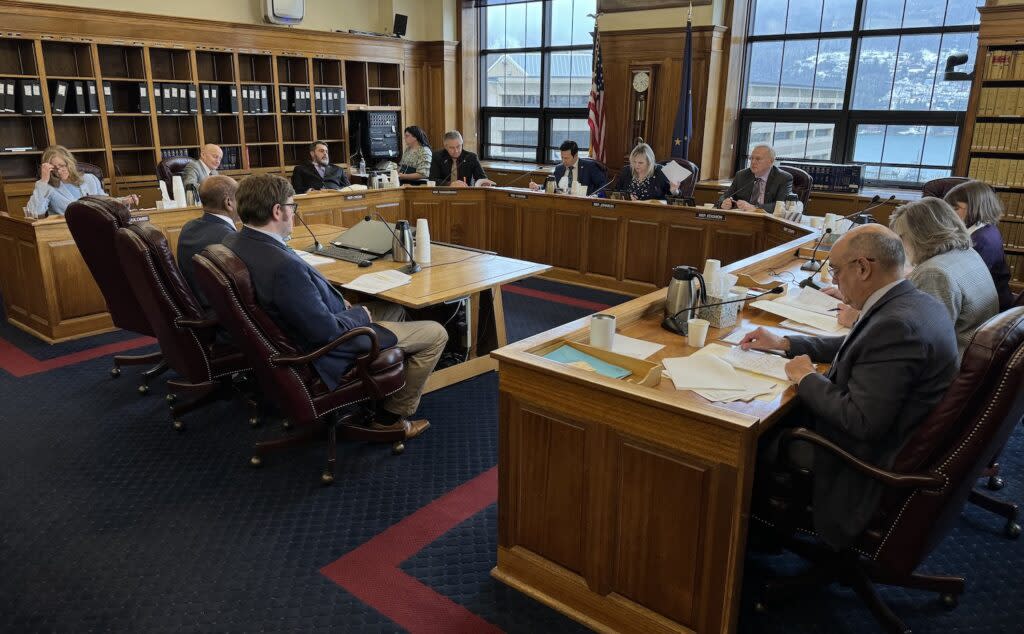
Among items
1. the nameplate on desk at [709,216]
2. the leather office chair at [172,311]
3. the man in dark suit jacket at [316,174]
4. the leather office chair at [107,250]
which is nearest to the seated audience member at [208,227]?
the leather office chair at [172,311]

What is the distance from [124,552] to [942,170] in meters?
6.99

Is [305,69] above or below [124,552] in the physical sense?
above

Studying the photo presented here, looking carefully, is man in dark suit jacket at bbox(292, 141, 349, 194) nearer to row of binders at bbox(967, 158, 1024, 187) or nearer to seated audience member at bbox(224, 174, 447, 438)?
seated audience member at bbox(224, 174, 447, 438)

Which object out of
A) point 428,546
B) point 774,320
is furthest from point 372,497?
point 774,320

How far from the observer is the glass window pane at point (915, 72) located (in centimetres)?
629

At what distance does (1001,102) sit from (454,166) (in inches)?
187

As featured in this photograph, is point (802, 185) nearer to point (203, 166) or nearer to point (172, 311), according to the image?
point (172, 311)

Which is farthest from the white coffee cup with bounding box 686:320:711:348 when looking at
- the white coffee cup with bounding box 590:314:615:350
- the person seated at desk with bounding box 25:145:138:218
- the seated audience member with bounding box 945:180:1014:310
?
the person seated at desk with bounding box 25:145:138:218

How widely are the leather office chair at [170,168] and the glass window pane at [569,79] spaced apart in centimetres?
460

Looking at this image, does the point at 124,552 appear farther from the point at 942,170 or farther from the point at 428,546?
the point at 942,170

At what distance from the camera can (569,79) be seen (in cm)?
864

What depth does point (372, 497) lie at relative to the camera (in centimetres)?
285

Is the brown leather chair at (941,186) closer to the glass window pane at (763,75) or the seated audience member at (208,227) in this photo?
the glass window pane at (763,75)

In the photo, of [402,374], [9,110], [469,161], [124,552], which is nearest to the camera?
[124,552]
